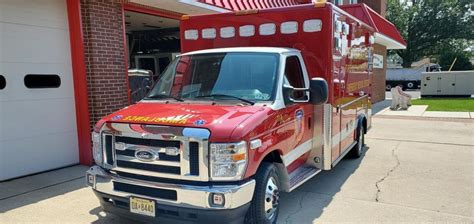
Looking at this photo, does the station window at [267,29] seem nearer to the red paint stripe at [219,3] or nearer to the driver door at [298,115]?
the driver door at [298,115]

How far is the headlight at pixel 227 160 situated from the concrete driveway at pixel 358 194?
1429 mm

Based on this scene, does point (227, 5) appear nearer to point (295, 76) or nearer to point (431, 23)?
point (295, 76)

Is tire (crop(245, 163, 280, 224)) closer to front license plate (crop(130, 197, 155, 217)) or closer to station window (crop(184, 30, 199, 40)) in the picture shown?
front license plate (crop(130, 197, 155, 217))

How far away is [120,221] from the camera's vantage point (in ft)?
15.5

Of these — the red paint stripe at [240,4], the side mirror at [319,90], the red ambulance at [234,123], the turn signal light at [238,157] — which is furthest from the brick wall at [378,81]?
the turn signal light at [238,157]

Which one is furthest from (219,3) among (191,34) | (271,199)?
(271,199)

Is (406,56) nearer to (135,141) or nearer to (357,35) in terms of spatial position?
(357,35)

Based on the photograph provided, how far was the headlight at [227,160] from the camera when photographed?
362 cm

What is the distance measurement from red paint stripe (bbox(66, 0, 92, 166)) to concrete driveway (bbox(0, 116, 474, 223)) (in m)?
0.43

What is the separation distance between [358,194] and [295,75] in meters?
1.98

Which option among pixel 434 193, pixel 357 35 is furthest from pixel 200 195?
pixel 357 35

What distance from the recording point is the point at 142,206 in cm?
389

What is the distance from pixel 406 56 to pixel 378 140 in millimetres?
40404

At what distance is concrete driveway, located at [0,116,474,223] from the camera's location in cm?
488
